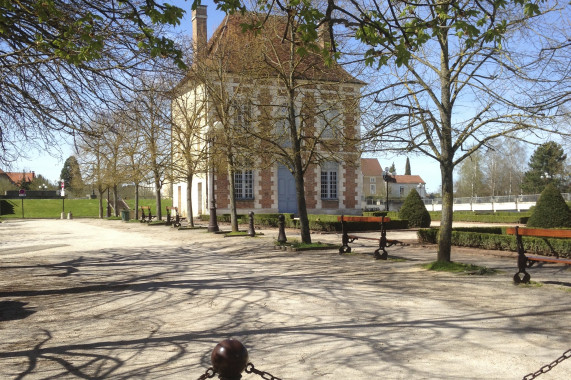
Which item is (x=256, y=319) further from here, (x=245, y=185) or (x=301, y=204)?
(x=245, y=185)

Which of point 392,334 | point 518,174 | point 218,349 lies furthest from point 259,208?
point 518,174

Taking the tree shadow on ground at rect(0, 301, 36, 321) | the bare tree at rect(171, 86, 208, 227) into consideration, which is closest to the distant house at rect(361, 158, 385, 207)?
the bare tree at rect(171, 86, 208, 227)

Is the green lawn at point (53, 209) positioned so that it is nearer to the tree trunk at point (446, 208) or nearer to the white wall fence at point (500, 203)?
the white wall fence at point (500, 203)

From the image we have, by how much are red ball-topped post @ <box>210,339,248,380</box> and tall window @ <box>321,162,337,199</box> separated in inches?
1317

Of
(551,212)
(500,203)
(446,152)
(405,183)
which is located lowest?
(551,212)

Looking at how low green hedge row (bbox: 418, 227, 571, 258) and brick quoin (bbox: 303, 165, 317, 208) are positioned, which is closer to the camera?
low green hedge row (bbox: 418, 227, 571, 258)

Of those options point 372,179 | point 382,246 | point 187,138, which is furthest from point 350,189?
point 372,179

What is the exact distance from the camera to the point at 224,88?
66.0 feet

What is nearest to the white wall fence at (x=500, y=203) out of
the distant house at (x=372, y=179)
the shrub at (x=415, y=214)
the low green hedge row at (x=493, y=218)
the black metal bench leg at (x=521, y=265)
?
the low green hedge row at (x=493, y=218)

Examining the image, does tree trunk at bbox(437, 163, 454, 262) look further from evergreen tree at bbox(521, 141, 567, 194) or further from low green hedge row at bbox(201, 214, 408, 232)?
evergreen tree at bbox(521, 141, 567, 194)

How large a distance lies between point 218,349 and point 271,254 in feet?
38.1

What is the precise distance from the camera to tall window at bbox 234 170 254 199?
3353cm

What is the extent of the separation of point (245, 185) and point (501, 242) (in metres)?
21.1

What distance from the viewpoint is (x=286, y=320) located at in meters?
6.38
